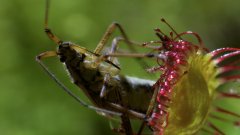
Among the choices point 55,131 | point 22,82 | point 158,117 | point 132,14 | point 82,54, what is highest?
point 132,14

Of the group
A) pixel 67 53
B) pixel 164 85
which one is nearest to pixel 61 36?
pixel 67 53

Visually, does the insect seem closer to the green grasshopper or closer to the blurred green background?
the green grasshopper

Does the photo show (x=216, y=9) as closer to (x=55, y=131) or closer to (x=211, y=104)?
(x=55, y=131)

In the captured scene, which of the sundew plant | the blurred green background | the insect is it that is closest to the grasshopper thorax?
the insect

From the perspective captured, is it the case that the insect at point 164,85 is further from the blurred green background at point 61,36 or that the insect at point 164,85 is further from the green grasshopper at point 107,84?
the blurred green background at point 61,36

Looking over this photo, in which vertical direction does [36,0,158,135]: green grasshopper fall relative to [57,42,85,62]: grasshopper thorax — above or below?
below

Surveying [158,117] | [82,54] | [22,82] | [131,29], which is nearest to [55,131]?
[22,82]

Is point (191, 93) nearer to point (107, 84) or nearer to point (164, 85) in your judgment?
point (164, 85)
